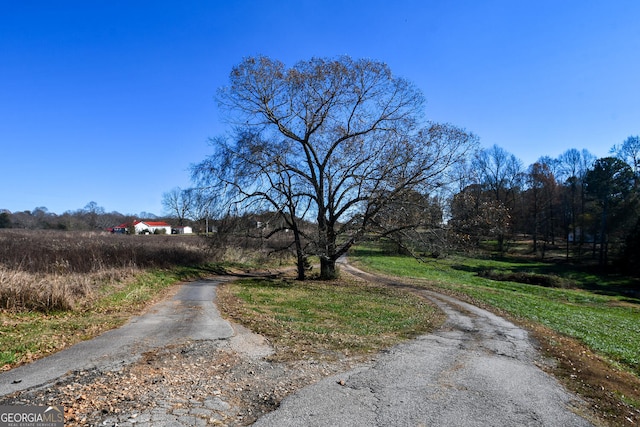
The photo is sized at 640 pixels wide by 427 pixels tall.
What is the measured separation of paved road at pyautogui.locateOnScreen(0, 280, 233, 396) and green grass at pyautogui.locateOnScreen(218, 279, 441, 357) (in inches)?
42.3

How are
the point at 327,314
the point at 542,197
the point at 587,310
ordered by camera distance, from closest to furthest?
the point at 327,314 → the point at 587,310 → the point at 542,197

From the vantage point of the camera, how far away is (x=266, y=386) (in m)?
5.86

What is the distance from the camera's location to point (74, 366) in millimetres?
6285

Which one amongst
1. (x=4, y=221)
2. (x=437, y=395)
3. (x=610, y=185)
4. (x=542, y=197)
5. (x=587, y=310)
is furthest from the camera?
(x=4, y=221)

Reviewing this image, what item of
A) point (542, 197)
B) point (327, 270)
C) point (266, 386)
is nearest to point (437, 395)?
point (266, 386)

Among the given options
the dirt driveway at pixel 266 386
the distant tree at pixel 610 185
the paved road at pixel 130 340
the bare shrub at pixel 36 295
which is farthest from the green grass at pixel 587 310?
the bare shrub at pixel 36 295

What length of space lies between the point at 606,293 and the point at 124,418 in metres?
36.3

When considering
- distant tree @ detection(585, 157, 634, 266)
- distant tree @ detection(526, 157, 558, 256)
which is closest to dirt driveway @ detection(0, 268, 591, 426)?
distant tree @ detection(585, 157, 634, 266)

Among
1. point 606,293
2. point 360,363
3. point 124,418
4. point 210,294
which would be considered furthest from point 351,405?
point 606,293

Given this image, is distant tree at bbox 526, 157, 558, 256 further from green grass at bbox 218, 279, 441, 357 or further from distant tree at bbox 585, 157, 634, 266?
green grass at bbox 218, 279, 441, 357

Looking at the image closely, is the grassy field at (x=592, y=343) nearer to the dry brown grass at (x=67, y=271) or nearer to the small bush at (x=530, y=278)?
the small bush at (x=530, y=278)

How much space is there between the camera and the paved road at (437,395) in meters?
4.95

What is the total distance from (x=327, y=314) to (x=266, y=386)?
778 centimetres

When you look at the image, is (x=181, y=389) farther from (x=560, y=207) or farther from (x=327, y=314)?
(x=560, y=207)
